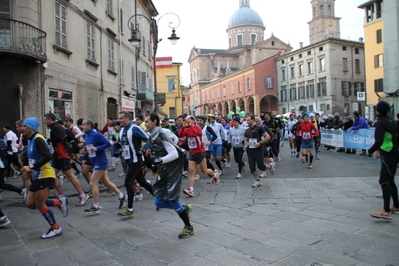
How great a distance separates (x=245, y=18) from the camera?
82688 millimetres

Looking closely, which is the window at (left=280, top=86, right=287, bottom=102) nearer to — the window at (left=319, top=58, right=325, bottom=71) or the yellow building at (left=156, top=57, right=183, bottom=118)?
the window at (left=319, top=58, right=325, bottom=71)

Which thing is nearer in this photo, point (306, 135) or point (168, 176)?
point (168, 176)

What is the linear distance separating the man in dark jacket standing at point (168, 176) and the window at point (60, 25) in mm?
10723

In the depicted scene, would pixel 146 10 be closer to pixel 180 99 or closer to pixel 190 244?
pixel 180 99

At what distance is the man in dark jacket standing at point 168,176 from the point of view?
4824 millimetres

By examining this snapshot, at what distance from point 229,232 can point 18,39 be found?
10209mm

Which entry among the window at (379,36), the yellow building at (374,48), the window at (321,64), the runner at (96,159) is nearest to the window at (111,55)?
the runner at (96,159)

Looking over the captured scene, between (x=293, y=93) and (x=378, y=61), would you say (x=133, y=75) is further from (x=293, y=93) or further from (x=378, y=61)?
(x=293, y=93)

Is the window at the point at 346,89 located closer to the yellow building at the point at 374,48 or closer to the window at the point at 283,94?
the yellow building at the point at 374,48

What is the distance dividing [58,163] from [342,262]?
5.69 meters

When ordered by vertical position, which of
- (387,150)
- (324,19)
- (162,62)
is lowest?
(387,150)

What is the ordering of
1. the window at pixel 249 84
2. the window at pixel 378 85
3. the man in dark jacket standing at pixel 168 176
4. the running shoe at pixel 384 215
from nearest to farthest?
the man in dark jacket standing at pixel 168 176 → the running shoe at pixel 384 215 → the window at pixel 378 85 → the window at pixel 249 84

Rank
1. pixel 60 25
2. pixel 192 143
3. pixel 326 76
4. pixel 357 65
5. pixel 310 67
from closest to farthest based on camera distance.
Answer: pixel 192 143 → pixel 60 25 → pixel 326 76 → pixel 357 65 → pixel 310 67

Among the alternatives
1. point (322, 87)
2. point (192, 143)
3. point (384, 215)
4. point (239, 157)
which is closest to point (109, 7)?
point (239, 157)
